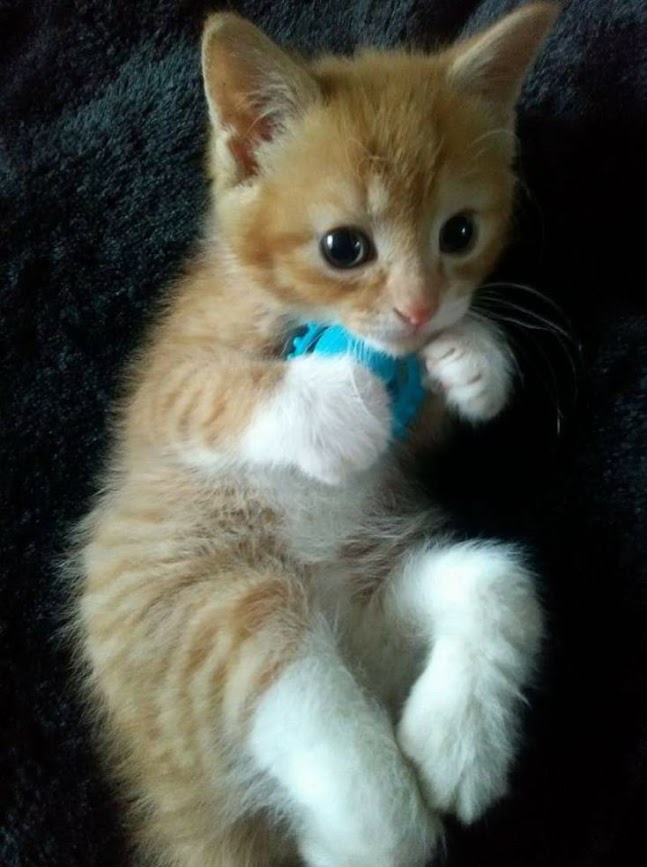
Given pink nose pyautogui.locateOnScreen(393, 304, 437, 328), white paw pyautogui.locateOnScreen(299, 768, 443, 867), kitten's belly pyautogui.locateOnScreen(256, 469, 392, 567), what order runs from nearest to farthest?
white paw pyautogui.locateOnScreen(299, 768, 443, 867)
pink nose pyautogui.locateOnScreen(393, 304, 437, 328)
kitten's belly pyautogui.locateOnScreen(256, 469, 392, 567)

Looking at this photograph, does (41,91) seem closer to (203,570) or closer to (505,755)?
(203,570)

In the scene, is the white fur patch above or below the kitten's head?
below

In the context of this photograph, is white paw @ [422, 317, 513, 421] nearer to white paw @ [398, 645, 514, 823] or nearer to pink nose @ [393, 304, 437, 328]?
pink nose @ [393, 304, 437, 328]

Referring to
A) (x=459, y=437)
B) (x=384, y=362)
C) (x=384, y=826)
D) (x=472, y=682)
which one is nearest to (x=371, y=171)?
(x=384, y=362)

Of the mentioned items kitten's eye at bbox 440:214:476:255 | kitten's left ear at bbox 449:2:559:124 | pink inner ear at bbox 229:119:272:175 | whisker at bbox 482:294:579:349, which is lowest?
whisker at bbox 482:294:579:349

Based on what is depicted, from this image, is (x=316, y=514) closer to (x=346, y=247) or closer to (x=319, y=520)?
(x=319, y=520)

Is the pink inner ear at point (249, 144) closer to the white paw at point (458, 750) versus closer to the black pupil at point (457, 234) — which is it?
the black pupil at point (457, 234)

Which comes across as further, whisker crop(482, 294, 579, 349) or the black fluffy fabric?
whisker crop(482, 294, 579, 349)

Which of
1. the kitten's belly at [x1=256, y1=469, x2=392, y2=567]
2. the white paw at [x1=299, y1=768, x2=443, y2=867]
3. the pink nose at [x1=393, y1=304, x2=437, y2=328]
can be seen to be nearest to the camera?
the white paw at [x1=299, y1=768, x2=443, y2=867]

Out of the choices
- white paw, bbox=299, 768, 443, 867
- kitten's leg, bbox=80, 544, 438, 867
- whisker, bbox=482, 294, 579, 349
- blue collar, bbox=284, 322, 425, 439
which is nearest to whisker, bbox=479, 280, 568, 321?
whisker, bbox=482, 294, 579, 349

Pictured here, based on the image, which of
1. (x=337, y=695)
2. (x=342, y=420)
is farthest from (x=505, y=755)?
(x=342, y=420)
